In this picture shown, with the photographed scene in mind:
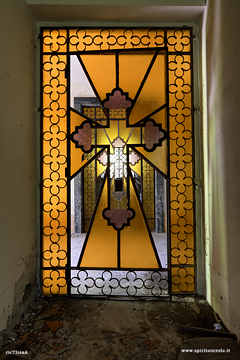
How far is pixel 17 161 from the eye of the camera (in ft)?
5.60

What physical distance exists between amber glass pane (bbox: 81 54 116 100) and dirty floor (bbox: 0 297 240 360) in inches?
72.6

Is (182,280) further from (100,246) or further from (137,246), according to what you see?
(100,246)

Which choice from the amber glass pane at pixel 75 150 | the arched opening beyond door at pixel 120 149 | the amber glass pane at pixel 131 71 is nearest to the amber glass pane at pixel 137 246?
the arched opening beyond door at pixel 120 149

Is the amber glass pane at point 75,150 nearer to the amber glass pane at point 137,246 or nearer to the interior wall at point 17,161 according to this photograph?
the interior wall at point 17,161

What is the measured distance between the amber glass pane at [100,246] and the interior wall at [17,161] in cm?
46

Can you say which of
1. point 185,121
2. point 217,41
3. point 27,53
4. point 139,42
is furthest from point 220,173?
point 27,53

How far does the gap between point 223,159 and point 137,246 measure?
1.02 m

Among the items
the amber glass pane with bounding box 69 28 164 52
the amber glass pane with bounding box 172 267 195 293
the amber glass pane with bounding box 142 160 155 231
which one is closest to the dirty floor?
the amber glass pane with bounding box 172 267 195 293

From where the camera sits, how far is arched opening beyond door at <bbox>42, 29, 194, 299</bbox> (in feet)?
6.63

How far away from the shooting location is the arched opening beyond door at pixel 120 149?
6.63 feet

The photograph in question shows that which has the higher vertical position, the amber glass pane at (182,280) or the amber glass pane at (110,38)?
the amber glass pane at (110,38)

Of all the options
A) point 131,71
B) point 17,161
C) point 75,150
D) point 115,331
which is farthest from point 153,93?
point 115,331

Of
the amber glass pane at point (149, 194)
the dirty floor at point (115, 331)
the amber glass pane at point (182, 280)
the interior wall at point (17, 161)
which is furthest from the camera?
the amber glass pane at point (149, 194)

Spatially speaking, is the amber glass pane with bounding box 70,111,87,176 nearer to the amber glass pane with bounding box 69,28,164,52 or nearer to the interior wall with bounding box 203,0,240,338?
the amber glass pane with bounding box 69,28,164,52
